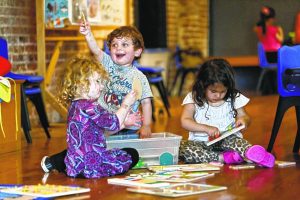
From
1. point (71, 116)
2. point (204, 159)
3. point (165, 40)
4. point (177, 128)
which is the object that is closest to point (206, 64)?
point (204, 159)

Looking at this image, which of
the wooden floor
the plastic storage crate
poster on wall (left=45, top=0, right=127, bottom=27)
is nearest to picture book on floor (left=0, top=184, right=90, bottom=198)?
the wooden floor

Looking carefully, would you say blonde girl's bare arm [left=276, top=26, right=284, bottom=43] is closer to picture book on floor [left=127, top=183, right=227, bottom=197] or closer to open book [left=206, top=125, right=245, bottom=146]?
open book [left=206, top=125, right=245, bottom=146]

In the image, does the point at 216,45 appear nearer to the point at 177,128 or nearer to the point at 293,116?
the point at 293,116

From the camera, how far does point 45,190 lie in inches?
146

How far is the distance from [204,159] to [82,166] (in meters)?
0.87

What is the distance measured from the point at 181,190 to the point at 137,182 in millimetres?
304

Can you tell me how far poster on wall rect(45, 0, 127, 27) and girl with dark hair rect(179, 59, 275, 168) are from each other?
2.45 m

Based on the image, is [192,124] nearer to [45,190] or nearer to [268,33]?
[45,190]

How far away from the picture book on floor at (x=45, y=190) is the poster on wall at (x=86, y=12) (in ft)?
11.3

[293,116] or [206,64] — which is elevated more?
[206,64]

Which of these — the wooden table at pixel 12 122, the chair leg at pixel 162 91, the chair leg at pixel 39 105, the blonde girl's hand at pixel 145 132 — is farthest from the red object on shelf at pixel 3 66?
the chair leg at pixel 162 91

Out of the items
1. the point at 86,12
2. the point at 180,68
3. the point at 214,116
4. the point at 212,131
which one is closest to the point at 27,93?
the point at 86,12

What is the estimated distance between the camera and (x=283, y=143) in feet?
19.4

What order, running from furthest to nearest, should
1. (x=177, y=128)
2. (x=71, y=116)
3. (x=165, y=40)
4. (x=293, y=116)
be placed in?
(x=165, y=40)
(x=293, y=116)
(x=177, y=128)
(x=71, y=116)
